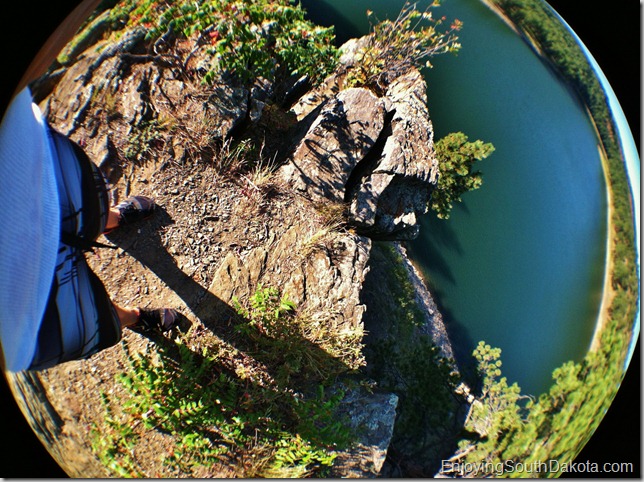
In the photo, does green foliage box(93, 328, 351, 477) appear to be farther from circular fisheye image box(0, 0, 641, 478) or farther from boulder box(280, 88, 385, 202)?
boulder box(280, 88, 385, 202)

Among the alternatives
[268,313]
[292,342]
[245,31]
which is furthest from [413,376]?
[245,31]

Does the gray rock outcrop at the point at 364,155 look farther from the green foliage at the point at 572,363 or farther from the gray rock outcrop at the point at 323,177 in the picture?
the green foliage at the point at 572,363

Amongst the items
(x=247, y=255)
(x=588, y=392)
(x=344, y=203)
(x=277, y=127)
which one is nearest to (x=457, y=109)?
(x=344, y=203)

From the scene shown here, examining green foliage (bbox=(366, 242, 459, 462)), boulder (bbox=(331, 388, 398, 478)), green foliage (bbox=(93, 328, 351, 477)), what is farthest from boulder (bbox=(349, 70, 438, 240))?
green foliage (bbox=(93, 328, 351, 477))

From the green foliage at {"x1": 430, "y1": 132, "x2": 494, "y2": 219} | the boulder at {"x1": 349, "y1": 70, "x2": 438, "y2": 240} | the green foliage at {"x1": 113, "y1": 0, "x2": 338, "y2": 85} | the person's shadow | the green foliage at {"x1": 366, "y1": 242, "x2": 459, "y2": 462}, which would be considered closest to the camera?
the green foliage at {"x1": 113, "y1": 0, "x2": 338, "y2": 85}


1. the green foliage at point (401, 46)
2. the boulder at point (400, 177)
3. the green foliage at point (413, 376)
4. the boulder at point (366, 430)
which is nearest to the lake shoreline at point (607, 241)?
the green foliage at point (401, 46)

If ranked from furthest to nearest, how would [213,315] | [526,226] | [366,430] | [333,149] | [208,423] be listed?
[333,149]
[213,315]
[366,430]
[208,423]
[526,226]

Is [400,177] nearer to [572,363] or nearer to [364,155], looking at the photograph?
[364,155]
